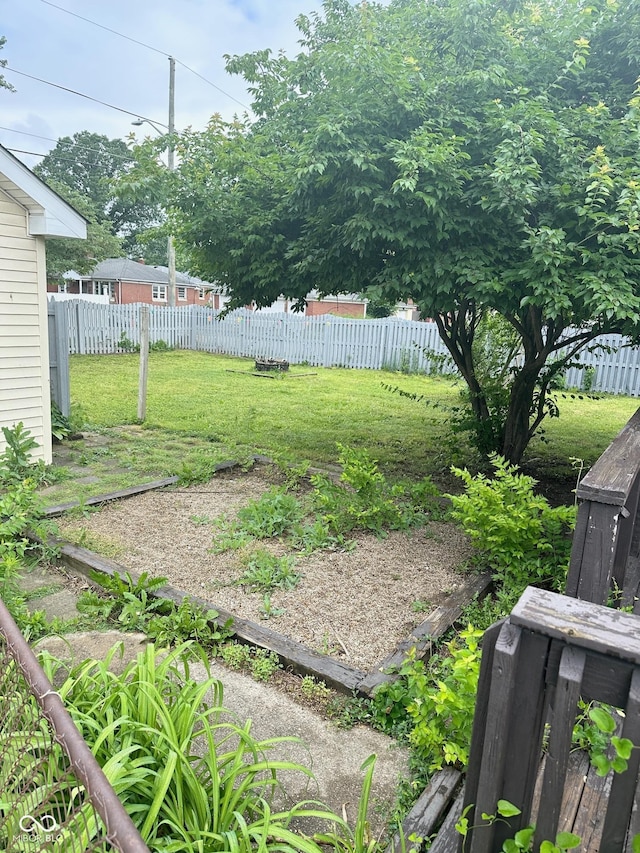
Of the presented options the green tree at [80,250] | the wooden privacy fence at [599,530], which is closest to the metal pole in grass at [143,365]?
the wooden privacy fence at [599,530]

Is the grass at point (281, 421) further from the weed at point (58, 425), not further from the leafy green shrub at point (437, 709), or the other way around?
the leafy green shrub at point (437, 709)

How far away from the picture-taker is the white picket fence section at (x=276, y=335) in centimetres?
1638

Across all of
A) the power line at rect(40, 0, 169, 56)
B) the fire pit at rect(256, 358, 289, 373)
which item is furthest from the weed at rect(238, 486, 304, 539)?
the power line at rect(40, 0, 169, 56)

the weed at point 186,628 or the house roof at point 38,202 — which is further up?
the house roof at point 38,202

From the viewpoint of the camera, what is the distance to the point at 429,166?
3752 millimetres

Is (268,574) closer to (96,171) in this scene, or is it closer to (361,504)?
(361,504)

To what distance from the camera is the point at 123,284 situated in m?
36.4

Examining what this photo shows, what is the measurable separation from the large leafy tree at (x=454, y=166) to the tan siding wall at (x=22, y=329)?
1584 millimetres

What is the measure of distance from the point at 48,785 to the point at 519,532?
8.74 ft

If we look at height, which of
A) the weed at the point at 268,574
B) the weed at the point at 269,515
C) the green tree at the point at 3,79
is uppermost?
the green tree at the point at 3,79

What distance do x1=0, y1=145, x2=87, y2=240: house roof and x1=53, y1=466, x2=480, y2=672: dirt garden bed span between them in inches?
109

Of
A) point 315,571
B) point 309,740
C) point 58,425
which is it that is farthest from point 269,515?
point 58,425

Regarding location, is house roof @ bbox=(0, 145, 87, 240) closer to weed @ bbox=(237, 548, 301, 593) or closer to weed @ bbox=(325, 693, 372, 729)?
weed @ bbox=(237, 548, 301, 593)

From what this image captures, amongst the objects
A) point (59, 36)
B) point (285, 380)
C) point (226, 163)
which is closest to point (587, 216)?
point (226, 163)
